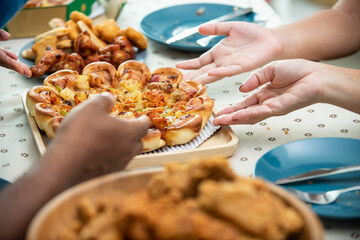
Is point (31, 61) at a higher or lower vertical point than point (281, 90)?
lower

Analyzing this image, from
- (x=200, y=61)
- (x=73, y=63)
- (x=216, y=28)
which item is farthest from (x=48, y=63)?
(x=216, y=28)

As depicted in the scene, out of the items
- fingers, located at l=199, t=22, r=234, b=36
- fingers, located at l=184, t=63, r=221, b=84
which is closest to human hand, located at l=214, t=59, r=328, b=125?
fingers, located at l=184, t=63, r=221, b=84

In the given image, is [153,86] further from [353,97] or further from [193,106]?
[353,97]

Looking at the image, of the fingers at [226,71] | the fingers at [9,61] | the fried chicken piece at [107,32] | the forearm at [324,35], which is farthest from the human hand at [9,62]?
the forearm at [324,35]

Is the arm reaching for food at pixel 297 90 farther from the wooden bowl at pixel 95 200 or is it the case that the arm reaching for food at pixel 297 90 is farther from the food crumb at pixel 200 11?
the food crumb at pixel 200 11

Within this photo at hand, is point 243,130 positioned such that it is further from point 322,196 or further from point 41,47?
point 41,47

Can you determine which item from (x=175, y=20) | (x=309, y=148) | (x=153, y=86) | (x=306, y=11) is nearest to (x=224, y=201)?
(x=309, y=148)
